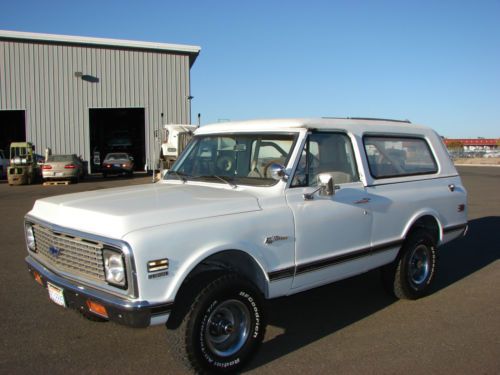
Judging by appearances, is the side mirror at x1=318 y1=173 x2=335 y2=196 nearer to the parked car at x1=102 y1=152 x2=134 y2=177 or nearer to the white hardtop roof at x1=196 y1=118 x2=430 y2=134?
the white hardtop roof at x1=196 y1=118 x2=430 y2=134

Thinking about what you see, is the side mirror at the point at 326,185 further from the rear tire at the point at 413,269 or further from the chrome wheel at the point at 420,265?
the chrome wheel at the point at 420,265

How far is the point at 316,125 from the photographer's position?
4453 millimetres

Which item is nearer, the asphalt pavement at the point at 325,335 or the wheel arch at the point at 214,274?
the wheel arch at the point at 214,274

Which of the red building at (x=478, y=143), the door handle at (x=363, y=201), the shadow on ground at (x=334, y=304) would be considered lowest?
the shadow on ground at (x=334, y=304)

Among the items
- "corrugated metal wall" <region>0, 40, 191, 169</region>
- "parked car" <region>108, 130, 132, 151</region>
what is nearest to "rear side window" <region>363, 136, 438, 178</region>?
"corrugated metal wall" <region>0, 40, 191, 169</region>

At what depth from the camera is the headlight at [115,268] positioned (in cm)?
314

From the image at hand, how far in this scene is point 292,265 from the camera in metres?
3.94

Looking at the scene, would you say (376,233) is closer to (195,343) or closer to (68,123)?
(195,343)

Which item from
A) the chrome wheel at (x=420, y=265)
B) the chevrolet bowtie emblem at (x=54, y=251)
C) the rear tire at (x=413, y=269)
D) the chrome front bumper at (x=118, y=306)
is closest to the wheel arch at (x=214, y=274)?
the chrome front bumper at (x=118, y=306)

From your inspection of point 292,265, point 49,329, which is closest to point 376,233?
point 292,265

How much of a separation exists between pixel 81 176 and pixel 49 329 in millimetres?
22383

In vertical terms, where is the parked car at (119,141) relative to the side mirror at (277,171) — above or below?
above

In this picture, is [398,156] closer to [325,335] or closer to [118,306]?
[325,335]

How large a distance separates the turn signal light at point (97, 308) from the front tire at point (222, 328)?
1.55 ft
